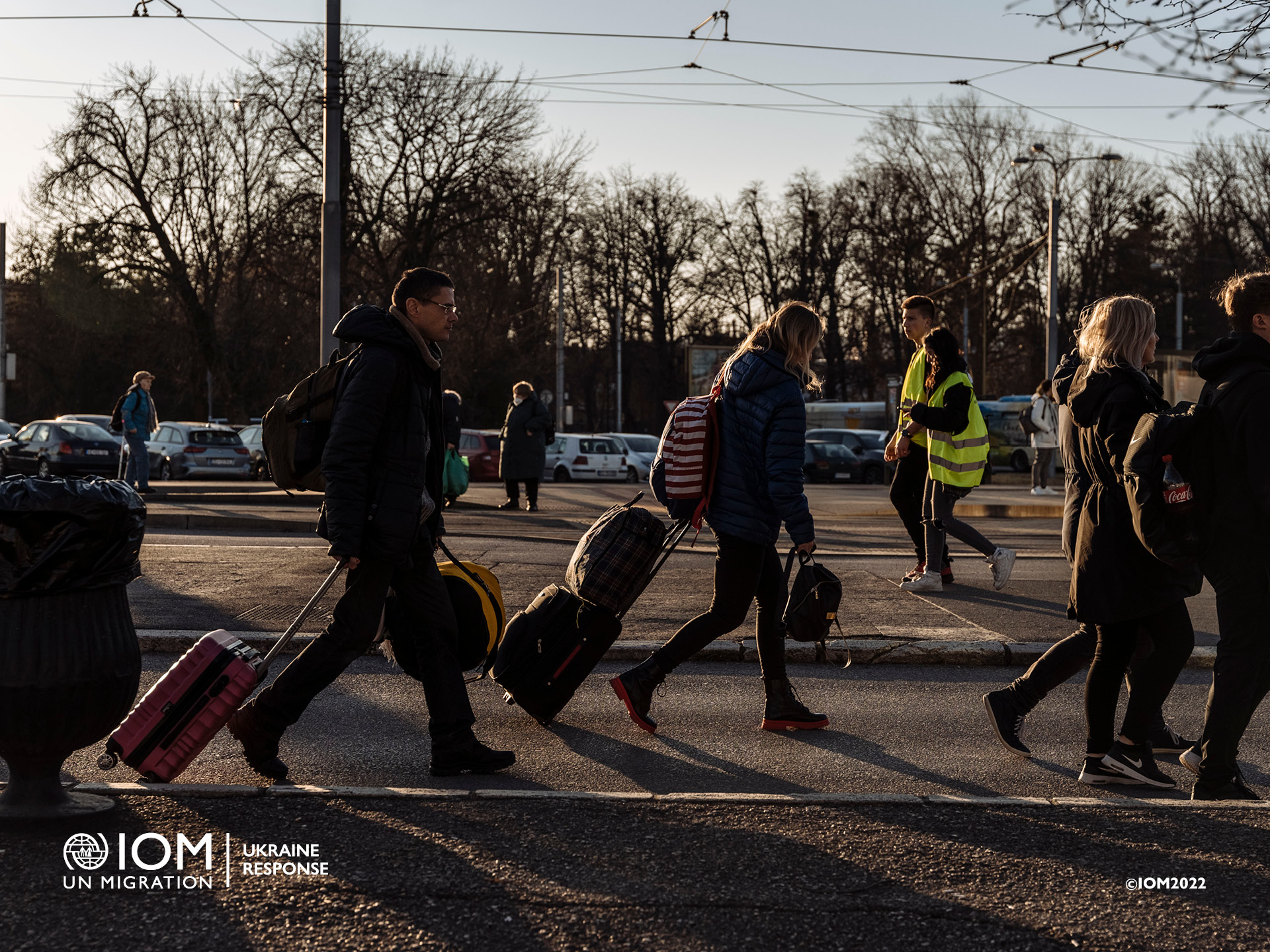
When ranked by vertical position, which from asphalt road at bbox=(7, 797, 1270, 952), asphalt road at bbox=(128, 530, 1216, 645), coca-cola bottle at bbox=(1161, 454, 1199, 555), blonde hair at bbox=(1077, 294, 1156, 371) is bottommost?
asphalt road at bbox=(7, 797, 1270, 952)

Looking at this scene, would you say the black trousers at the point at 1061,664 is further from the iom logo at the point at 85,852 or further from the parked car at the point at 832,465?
the parked car at the point at 832,465

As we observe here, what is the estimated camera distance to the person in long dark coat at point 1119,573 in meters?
4.59

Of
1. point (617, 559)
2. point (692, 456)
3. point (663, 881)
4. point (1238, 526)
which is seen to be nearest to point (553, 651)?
point (617, 559)

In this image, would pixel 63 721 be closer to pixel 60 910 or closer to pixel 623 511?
pixel 60 910

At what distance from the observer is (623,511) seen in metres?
5.52

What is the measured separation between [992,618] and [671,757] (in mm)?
3635

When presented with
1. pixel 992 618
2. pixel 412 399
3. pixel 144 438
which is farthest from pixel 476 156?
pixel 412 399

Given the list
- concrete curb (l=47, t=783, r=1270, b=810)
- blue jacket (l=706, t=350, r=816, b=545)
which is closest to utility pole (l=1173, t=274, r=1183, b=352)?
blue jacket (l=706, t=350, r=816, b=545)

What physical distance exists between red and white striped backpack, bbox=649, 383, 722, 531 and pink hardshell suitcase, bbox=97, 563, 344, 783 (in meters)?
1.81

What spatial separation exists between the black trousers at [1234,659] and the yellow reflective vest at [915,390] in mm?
4434

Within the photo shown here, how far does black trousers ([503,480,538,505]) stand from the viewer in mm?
18250

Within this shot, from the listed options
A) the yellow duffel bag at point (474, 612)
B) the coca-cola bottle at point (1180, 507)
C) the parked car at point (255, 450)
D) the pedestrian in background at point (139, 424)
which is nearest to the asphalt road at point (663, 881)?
the coca-cola bottle at point (1180, 507)

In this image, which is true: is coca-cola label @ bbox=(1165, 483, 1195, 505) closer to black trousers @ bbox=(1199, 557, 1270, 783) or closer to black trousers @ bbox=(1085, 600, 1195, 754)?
black trousers @ bbox=(1199, 557, 1270, 783)

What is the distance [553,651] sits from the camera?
5449 mm
